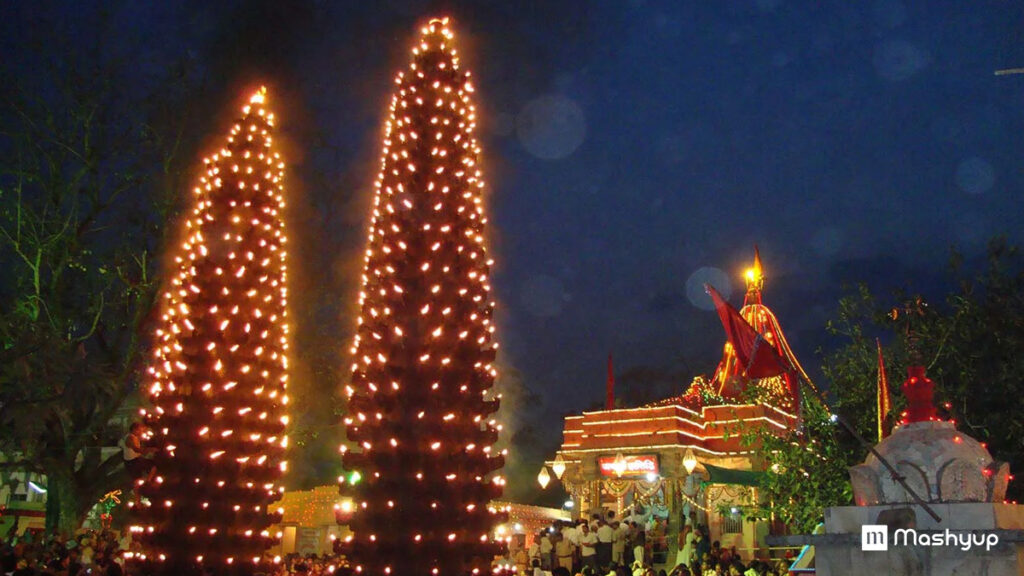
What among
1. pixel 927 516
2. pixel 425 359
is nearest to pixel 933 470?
pixel 927 516

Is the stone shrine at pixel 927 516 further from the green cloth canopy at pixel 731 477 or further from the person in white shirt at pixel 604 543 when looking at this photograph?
the green cloth canopy at pixel 731 477

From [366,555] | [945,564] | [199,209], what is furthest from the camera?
[199,209]

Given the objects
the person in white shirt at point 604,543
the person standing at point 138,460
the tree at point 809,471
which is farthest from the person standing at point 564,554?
the person standing at point 138,460

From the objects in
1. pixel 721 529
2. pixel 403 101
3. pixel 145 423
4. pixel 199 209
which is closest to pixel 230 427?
pixel 145 423

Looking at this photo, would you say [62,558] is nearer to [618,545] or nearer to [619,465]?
[618,545]

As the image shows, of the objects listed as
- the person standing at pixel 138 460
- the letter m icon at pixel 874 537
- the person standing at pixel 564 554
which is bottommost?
the person standing at pixel 564 554

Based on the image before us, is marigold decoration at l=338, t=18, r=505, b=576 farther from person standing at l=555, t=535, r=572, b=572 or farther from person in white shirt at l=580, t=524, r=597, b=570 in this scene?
person in white shirt at l=580, t=524, r=597, b=570

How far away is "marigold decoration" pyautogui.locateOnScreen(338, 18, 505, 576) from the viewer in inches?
416

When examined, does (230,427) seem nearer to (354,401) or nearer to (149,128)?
(354,401)

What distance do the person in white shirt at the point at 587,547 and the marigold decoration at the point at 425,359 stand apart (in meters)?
8.97

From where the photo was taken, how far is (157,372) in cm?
1305

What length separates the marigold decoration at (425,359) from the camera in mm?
10562

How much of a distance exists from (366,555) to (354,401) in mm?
1978

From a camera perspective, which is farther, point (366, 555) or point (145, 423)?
point (145, 423)
